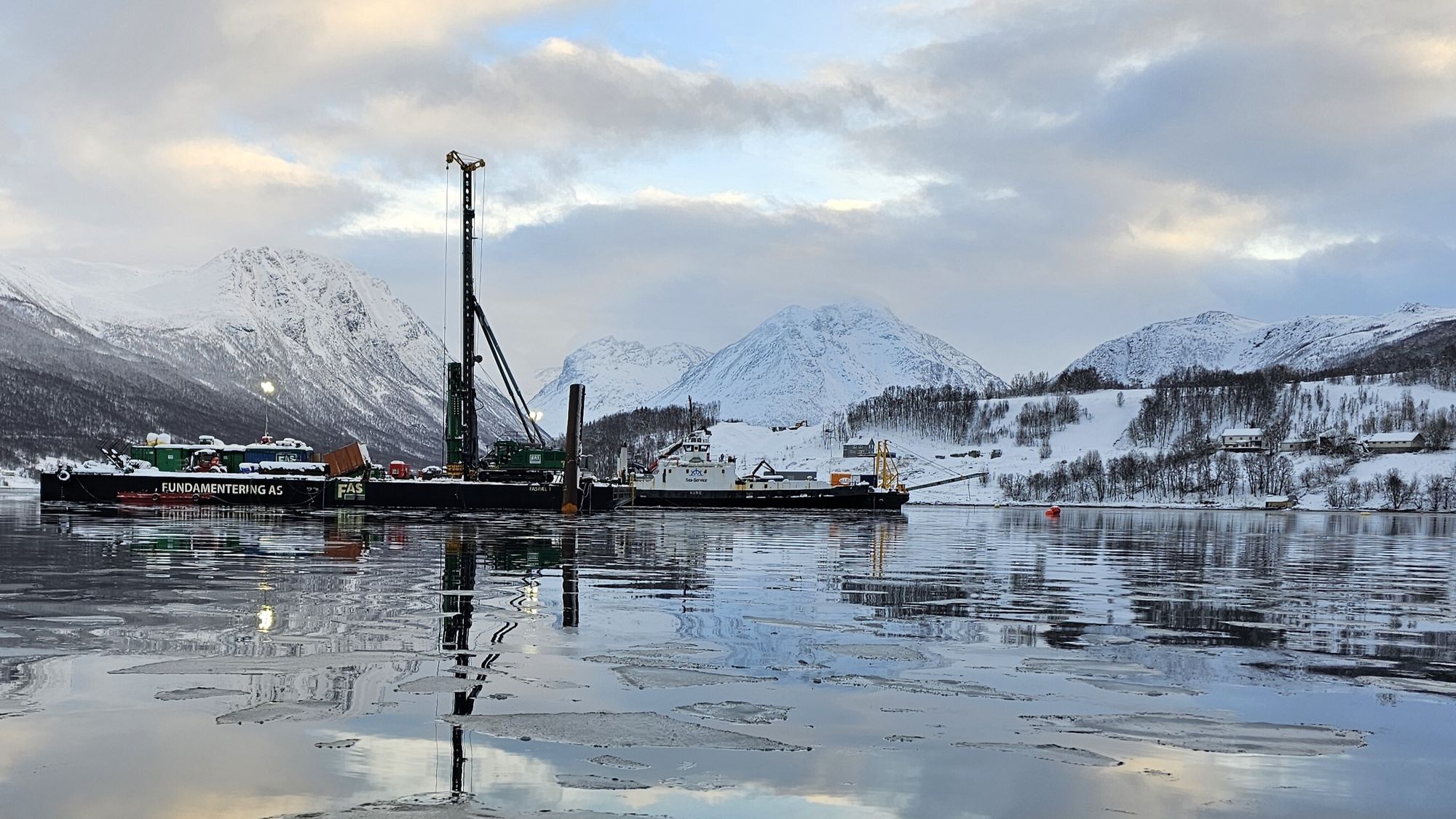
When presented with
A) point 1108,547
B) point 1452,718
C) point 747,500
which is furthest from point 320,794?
point 747,500

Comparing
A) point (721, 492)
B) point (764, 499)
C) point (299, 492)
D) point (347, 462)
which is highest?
point (347, 462)

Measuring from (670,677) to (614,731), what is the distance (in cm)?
275

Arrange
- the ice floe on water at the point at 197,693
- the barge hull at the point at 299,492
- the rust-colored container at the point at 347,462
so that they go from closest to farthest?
the ice floe on water at the point at 197,693, the barge hull at the point at 299,492, the rust-colored container at the point at 347,462

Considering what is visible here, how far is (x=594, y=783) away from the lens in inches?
334

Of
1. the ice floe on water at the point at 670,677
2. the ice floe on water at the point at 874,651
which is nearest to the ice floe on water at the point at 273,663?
the ice floe on water at the point at 670,677

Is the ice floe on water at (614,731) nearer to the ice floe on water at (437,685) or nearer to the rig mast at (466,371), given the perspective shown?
the ice floe on water at (437,685)

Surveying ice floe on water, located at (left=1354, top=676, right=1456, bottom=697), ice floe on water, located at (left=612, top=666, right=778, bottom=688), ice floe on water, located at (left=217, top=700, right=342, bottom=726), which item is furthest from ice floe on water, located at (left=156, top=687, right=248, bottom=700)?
ice floe on water, located at (left=1354, top=676, right=1456, bottom=697)

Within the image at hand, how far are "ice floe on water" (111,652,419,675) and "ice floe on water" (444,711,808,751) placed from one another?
10.4 ft

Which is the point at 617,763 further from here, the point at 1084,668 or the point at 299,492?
the point at 299,492

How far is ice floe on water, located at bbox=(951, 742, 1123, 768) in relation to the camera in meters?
9.31

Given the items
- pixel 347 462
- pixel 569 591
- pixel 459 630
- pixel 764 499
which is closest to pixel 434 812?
pixel 459 630

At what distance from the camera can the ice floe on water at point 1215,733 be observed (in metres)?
9.93

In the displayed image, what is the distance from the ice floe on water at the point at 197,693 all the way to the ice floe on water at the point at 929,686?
5.90 meters

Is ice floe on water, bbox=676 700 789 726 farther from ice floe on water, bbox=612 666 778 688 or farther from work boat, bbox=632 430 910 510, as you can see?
work boat, bbox=632 430 910 510
